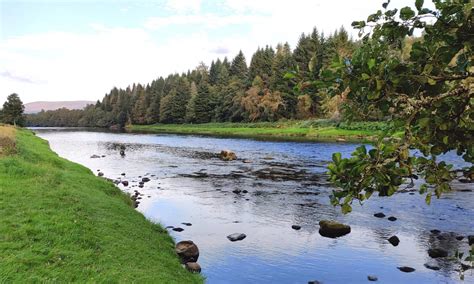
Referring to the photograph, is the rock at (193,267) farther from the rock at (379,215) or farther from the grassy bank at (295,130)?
the grassy bank at (295,130)

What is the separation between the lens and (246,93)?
370 ft

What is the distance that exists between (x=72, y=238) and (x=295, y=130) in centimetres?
7698

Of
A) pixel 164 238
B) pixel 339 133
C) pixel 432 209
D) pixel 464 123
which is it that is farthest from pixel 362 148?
pixel 339 133

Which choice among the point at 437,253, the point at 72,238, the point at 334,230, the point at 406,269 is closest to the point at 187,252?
the point at 72,238

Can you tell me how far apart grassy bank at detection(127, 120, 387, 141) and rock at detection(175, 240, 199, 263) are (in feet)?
138

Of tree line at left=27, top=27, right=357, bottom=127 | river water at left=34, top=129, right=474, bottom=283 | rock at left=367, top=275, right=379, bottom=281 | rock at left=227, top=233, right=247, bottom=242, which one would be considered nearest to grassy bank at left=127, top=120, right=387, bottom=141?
tree line at left=27, top=27, right=357, bottom=127

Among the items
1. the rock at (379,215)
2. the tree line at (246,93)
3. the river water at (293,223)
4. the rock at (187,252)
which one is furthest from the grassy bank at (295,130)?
the rock at (187,252)

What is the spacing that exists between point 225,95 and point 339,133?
2093 inches

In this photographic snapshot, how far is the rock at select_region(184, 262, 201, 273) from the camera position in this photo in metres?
14.2

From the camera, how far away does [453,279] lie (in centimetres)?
1411

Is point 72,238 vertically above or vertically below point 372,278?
above

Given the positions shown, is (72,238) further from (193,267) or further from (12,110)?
(12,110)

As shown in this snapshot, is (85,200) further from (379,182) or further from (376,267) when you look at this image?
(379,182)

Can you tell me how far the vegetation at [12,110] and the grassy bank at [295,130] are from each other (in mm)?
44243
